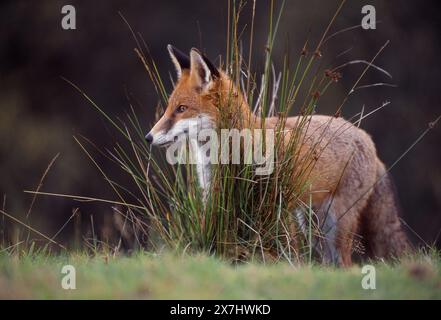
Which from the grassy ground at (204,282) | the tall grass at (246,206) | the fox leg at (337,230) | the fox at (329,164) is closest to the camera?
the grassy ground at (204,282)

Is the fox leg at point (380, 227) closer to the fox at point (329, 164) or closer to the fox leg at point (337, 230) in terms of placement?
the fox at point (329, 164)

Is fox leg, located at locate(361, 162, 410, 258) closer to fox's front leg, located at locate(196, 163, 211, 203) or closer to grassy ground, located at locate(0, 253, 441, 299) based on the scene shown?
fox's front leg, located at locate(196, 163, 211, 203)

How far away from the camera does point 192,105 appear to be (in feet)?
22.5

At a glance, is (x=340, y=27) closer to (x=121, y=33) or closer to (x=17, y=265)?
(x=121, y=33)

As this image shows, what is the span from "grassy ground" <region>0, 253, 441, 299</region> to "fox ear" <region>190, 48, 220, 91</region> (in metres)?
2.06

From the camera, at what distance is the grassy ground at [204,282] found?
450cm

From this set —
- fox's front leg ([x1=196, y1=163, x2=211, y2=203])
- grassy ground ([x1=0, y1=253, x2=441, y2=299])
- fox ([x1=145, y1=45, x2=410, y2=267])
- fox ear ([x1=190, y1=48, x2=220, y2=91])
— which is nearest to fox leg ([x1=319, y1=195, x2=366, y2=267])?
fox ([x1=145, y1=45, x2=410, y2=267])

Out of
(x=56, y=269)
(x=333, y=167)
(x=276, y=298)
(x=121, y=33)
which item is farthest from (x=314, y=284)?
A: (x=121, y=33)

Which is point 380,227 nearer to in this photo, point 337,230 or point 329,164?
point 337,230

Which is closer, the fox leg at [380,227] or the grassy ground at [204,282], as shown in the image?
the grassy ground at [204,282]

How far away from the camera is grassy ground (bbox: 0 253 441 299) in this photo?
4500 millimetres

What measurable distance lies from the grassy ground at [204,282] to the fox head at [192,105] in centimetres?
183

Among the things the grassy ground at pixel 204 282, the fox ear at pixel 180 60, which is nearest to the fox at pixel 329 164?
the fox ear at pixel 180 60

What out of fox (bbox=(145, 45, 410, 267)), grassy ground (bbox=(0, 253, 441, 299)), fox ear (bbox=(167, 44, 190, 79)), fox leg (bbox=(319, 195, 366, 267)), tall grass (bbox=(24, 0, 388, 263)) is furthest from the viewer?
fox ear (bbox=(167, 44, 190, 79))
